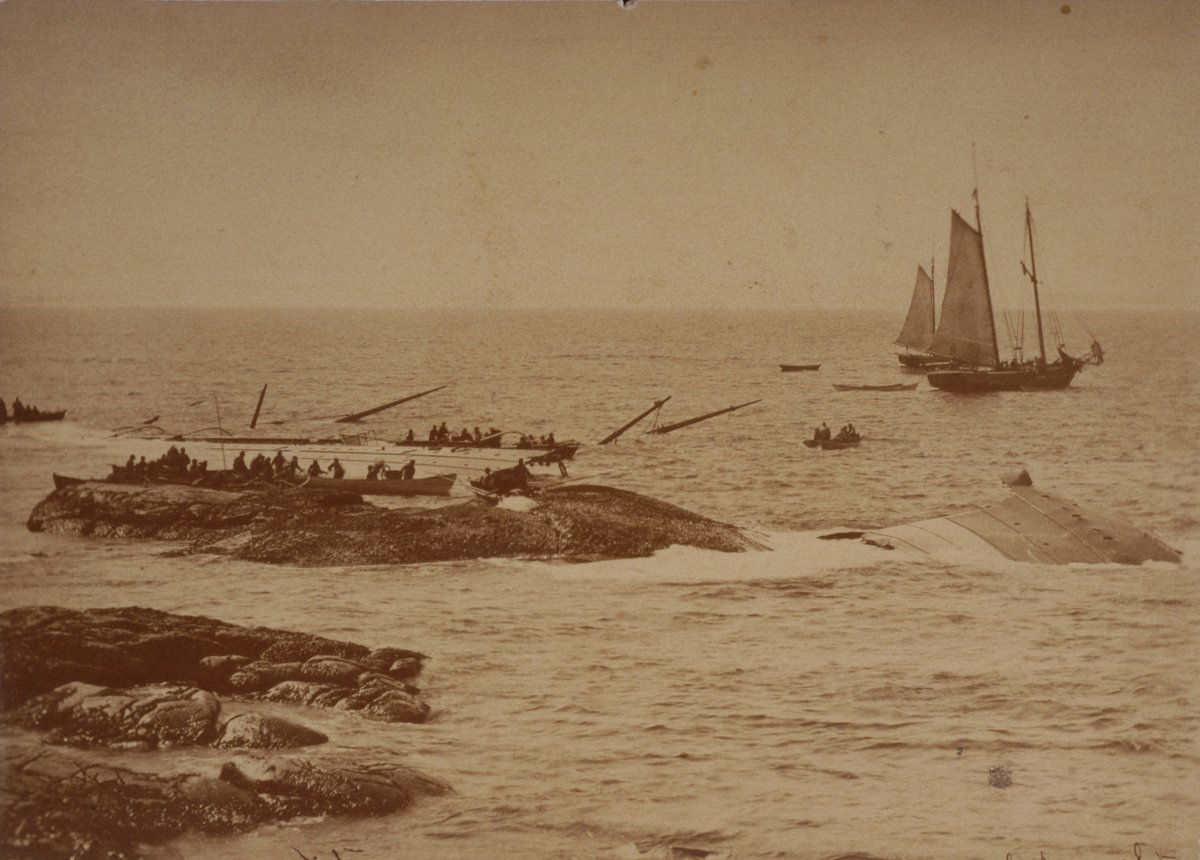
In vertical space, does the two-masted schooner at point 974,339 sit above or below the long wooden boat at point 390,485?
above

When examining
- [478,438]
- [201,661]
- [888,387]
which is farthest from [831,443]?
[201,661]

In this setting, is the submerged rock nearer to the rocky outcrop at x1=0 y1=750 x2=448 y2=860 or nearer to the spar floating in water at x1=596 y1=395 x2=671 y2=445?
the rocky outcrop at x1=0 y1=750 x2=448 y2=860

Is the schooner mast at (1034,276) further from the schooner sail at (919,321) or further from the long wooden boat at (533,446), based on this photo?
the long wooden boat at (533,446)

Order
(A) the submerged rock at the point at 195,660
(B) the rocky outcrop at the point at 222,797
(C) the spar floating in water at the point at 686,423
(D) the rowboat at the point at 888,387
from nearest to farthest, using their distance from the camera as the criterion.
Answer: (B) the rocky outcrop at the point at 222,797 < (A) the submerged rock at the point at 195,660 < (C) the spar floating in water at the point at 686,423 < (D) the rowboat at the point at 888,387

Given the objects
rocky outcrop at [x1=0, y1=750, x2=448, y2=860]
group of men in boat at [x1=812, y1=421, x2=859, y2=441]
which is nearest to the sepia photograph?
group of men in boat at [x1=812, y1=421, x2=859, y2=441]

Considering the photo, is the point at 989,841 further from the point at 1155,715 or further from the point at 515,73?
the point at 515,73

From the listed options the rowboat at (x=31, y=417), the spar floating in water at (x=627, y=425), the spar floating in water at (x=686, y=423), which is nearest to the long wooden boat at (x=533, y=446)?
the spar floating in water at (x=627, y=425)

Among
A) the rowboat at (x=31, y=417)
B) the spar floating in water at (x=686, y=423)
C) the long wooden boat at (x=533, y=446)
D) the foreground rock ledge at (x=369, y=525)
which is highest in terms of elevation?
the spar floating in water at (x=686, y=423)
